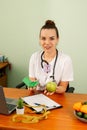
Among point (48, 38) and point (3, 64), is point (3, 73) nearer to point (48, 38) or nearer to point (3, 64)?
point (3, 64)

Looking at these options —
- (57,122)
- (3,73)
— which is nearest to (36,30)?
(3,73)

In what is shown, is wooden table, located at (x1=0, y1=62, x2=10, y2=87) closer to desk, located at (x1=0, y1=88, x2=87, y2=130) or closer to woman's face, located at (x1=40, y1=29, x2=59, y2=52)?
woman's face, located at (x1=40, y1=29, x2=59, y2=52)

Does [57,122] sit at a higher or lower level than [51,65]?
lower

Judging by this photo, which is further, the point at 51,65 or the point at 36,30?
the point at 36,30

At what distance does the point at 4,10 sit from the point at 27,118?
8.17 ft

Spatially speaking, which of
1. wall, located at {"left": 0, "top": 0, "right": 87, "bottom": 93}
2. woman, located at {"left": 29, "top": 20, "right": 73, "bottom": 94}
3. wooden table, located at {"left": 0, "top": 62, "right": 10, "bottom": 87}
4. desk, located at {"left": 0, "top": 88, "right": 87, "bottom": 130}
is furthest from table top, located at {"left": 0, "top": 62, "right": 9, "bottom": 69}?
desk, located at {"left": 0, "top": 88, "right": 87, "bottom": 130}

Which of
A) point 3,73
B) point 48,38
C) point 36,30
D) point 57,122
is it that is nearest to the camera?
point 57,122

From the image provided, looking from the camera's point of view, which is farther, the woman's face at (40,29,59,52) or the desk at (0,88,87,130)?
the woman's face at (40,29,59,52)

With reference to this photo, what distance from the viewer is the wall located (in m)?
3.41

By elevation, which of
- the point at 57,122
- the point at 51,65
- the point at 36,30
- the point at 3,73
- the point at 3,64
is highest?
the point at 36,30

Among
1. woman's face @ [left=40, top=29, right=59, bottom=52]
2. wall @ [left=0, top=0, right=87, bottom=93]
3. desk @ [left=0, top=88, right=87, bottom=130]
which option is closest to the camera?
desk @ [left=0, top=88, right=87, bottom=130]

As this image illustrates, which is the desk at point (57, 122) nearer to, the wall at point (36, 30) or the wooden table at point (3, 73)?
the wall at point (36, 30)

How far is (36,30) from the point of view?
3.66 meters

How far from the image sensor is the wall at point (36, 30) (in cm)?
341
